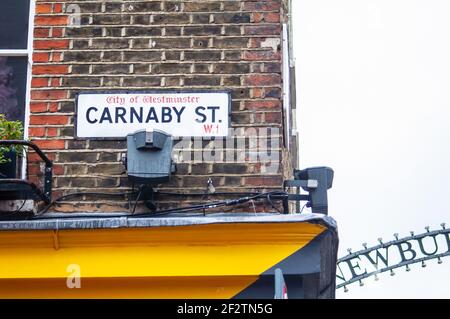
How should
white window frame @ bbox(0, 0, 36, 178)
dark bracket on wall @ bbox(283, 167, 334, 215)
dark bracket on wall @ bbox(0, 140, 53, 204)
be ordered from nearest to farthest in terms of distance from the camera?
1. dark bracket on wall @ bbox(0, 140, 53, 204)
2. dark bracket on wall @ bbox(283, 167, 334, 215)
3. white window frame @ bbox(0, 0, 36, 178)

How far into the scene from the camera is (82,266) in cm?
641

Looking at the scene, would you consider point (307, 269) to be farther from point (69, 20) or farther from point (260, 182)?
point (69, 20)

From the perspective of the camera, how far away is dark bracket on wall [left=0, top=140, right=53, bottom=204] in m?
6.47

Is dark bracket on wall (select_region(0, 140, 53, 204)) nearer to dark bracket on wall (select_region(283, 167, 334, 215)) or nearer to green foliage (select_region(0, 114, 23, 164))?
green foliage (select_region(0, 114, 23, 164))

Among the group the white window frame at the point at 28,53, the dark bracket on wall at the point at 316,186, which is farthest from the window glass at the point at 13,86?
the dark bracket on wall at the point at 316,186

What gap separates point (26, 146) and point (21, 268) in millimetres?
859

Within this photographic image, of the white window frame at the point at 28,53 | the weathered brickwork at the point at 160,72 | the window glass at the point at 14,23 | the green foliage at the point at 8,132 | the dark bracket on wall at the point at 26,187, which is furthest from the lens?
the window glass at the point at 14,23

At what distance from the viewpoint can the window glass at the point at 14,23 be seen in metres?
7.39

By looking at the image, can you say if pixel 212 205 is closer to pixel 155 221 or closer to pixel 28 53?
pixel 155 221

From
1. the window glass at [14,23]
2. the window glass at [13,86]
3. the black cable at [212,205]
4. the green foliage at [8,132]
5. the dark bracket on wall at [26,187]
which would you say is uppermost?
the window glass at [14,23]

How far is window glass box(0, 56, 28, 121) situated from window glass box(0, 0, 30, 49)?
0.36 feet

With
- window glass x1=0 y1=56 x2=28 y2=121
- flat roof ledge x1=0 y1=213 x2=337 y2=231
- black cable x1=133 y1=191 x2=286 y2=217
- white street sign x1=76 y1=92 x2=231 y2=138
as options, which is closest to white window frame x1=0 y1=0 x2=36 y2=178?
window glass x1=0 y1=56 x2=28 y2=121

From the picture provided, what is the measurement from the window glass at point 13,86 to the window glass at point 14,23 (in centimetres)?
11

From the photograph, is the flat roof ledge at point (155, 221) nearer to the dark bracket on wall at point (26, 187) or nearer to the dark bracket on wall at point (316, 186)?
the dark bracket on wall at point (26, 187)
